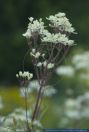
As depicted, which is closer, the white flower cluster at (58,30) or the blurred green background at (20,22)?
the white flower cluster at (58,30)

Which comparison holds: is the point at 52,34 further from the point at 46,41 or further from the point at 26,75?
the point at 26,75

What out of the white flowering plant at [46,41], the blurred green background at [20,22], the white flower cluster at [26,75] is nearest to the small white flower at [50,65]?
the white flowering plant at [46,41]

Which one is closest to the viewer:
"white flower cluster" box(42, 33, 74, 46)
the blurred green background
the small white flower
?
"white flower cluster" box(42, 33, 74, 46)

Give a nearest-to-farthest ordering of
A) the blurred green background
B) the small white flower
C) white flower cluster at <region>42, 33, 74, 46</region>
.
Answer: white flower cluster at <region>42, 33, 74, 46</region> < the small white flower < the blurred green background

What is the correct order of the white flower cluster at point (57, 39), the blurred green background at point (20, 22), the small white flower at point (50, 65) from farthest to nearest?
the blurred green background at point (20, 22)
the small white flower at point (50, 65)
the white flower cluster at point (57, 39)

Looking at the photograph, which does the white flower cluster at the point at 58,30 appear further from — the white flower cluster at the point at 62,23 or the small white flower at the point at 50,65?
the small white flower at the point at 50,65

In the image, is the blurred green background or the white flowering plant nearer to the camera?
the white flowering plant

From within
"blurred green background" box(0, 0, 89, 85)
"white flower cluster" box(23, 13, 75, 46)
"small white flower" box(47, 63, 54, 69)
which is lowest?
"small white flower" box(47, 63, 54, 69)

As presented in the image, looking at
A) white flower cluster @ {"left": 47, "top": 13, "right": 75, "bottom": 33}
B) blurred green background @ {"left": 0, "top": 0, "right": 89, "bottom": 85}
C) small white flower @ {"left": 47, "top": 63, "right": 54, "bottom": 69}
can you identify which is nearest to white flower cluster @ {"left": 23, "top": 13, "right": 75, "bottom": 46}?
white flower cluster @ {"left": 47, "top": 13, "right": 75, "bottom": 33}

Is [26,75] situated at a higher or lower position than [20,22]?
lower

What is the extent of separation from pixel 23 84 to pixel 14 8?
12.5 metres

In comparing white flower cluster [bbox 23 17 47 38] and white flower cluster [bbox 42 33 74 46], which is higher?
white flower cluster [bbox 23 17 47 38]

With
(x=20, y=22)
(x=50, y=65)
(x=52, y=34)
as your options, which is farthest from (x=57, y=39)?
(x=20, y=22)

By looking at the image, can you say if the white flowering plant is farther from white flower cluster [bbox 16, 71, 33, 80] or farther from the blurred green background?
the blurred green background
